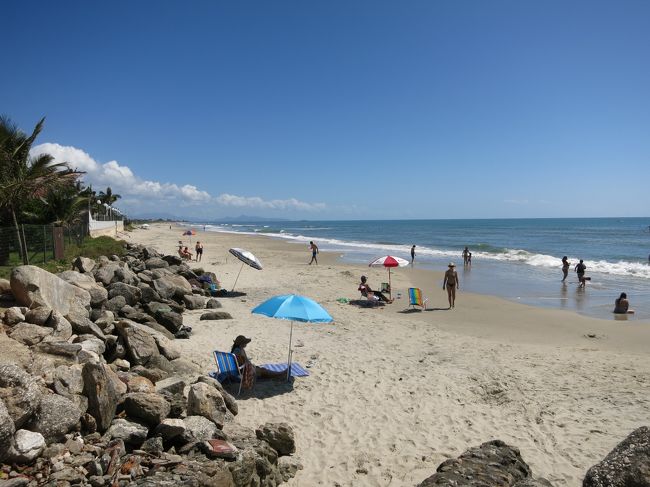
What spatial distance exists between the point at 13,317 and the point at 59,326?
1.97 ft

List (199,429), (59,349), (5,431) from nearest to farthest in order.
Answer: (5,431) → (199,429) → (59,349)

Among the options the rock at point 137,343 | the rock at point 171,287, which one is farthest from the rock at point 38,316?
the rock at point 171,287

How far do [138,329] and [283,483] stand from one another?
416cm

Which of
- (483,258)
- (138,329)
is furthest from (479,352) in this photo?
(483,258)

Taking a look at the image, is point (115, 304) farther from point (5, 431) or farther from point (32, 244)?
point (32, 244)

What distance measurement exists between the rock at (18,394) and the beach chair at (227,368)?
365 cm

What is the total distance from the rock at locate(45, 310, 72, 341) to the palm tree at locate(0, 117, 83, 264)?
8796mm

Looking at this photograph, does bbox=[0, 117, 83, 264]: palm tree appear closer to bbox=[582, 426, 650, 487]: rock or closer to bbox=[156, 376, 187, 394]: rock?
bbox=[156, 376, 187, 394]: rock

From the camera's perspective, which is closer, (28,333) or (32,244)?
(28,333)

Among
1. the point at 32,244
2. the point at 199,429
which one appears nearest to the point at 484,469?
the point at 199,429

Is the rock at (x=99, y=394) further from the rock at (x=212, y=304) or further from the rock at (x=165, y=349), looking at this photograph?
the rock at (x=212, y=304)

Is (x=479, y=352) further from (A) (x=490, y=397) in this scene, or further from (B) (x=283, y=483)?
(B) (x=283, y=483)

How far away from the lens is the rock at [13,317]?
20.5ft

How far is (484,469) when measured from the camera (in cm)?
420
